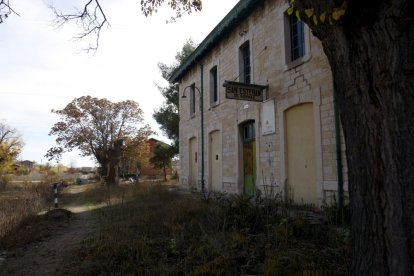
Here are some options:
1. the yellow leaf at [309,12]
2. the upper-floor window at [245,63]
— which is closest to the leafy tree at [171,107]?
the upper-floor window at [245,63]

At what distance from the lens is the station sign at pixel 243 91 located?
31.2ft

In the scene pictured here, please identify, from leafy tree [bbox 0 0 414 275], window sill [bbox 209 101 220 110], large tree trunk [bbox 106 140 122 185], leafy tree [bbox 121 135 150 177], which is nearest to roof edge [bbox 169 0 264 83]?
window sill [bbox 209 101 220 110]

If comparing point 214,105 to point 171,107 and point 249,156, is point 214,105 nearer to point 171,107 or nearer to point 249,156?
point 249,156

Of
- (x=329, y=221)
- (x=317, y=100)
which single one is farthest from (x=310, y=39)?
(x=329, y=221)

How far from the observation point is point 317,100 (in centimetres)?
820

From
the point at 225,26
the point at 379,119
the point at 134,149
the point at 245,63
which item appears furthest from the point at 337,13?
the point at 134,149

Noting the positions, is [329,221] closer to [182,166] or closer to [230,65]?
[230,65]

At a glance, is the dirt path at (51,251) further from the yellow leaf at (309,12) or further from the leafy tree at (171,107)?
the leafy tree at (171,107)

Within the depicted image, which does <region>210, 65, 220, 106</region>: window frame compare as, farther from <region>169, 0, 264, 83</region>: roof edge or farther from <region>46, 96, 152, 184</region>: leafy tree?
<region>46, 96, 152, 184</region>: leafy tree

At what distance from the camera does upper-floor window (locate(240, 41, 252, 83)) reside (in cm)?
1204

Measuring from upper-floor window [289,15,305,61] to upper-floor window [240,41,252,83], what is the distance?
97.6 inches

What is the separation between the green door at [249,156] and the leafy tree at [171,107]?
1631cm

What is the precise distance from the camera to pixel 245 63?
12289 millimetres

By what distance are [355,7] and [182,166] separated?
1620 cm
